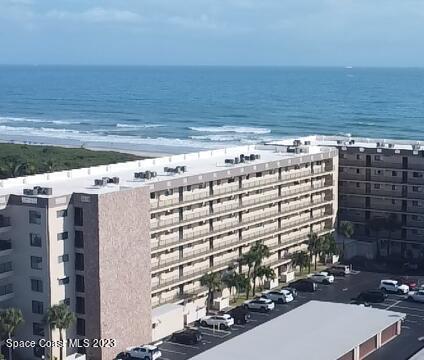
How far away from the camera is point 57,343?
43.1m

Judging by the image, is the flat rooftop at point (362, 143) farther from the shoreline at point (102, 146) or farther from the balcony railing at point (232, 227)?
the shoreline at point (102, 146)

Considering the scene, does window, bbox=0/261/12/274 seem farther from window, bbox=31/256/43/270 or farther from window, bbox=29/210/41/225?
window, bbox=29/210/41/225

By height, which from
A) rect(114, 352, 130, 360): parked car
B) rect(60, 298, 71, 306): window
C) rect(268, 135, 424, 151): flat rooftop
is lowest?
rect(114, 352, 130, 360): parked car

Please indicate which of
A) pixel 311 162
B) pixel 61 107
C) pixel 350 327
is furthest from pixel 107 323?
pixel 61 107

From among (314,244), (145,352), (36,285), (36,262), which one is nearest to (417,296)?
(314,244)

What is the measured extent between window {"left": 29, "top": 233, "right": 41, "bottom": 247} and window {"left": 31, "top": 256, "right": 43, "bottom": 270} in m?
0.64

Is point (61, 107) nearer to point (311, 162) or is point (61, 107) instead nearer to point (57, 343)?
point (311, 162)

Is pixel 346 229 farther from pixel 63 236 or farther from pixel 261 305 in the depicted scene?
pixel 63 236

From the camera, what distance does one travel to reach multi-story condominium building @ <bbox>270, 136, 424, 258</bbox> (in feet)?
214

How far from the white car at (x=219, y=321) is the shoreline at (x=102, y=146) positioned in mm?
62519

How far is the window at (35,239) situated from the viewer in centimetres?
4336

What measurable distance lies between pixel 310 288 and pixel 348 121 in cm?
10248

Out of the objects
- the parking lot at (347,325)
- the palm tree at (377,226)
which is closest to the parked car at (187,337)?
the parking lot at (347,325)

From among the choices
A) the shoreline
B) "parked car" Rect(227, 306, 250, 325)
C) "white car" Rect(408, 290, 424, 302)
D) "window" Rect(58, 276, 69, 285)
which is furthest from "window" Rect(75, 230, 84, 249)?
the shoreline
